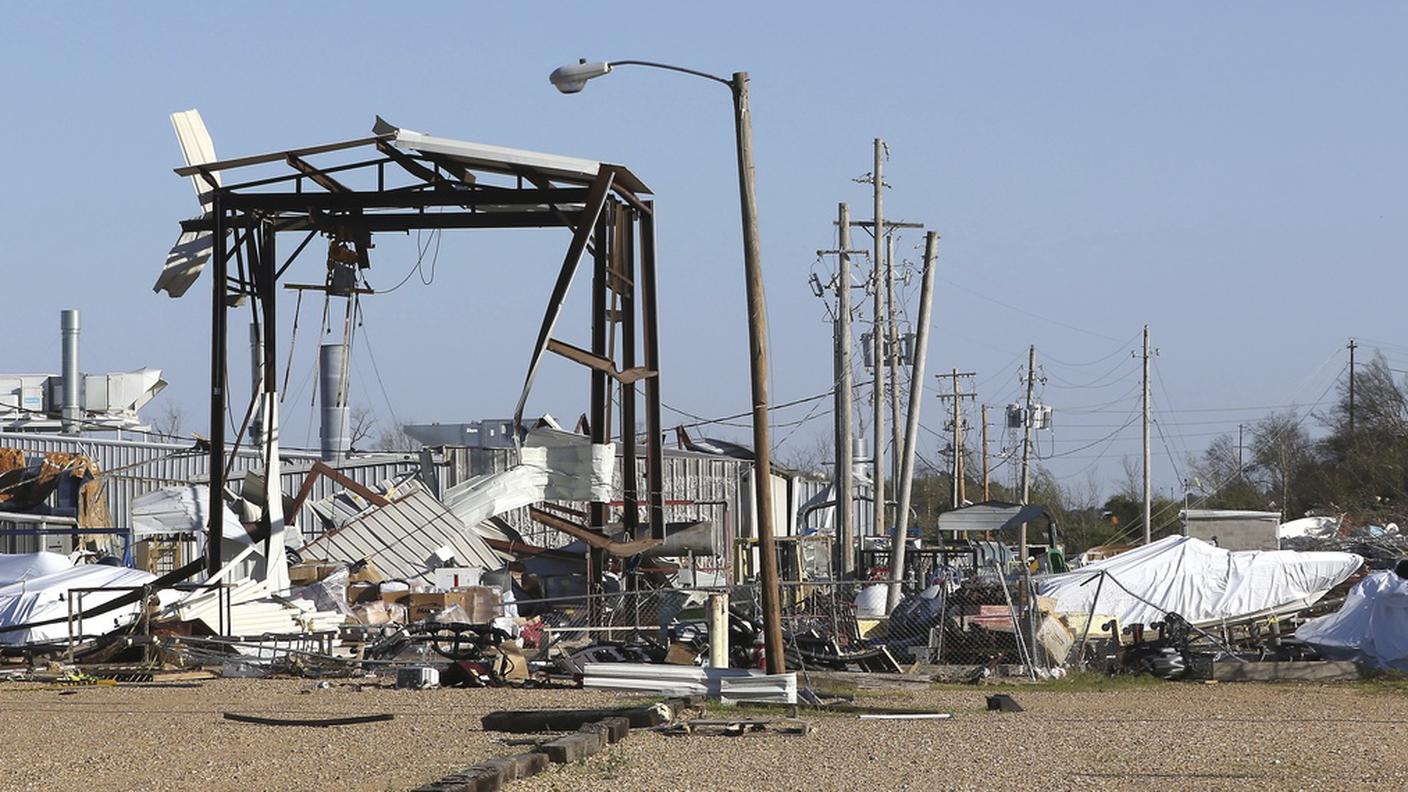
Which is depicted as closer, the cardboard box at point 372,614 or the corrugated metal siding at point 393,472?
the cardboard box at point 372,614

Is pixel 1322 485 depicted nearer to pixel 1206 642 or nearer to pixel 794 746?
pixel 1206 642

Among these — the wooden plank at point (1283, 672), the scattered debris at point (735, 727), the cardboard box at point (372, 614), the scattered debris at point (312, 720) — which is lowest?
the wooden plank at point (1283, 672)

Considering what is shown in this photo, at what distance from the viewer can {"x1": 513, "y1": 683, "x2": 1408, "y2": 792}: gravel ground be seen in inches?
496

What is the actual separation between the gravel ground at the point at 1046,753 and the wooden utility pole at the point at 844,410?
18.7 meters

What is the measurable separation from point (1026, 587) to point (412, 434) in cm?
4265

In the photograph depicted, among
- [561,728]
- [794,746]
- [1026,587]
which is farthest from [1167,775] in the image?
[1026,587]

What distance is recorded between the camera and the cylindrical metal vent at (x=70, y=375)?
5781 cm

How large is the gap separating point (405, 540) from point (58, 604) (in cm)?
685

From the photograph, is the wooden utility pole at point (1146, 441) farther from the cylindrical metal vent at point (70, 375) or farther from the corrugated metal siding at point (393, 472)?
the cylindrical metal vent at point (70, 375)

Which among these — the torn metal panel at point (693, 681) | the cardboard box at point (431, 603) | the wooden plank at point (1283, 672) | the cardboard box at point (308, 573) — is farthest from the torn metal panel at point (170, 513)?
the wooden plank at point (1283, 672)

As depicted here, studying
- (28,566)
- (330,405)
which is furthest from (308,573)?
(330,405)

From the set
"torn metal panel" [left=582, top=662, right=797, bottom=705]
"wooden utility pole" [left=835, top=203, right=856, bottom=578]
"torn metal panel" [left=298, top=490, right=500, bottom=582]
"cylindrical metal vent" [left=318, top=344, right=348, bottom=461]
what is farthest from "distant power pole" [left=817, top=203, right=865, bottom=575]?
"torn metal panel" [left=582, top=662, right=797, bottom=705]

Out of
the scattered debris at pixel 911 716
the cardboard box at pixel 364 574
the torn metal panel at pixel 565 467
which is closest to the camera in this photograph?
the scattered debris at pixel 911 716

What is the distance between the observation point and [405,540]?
3216 centimetres
